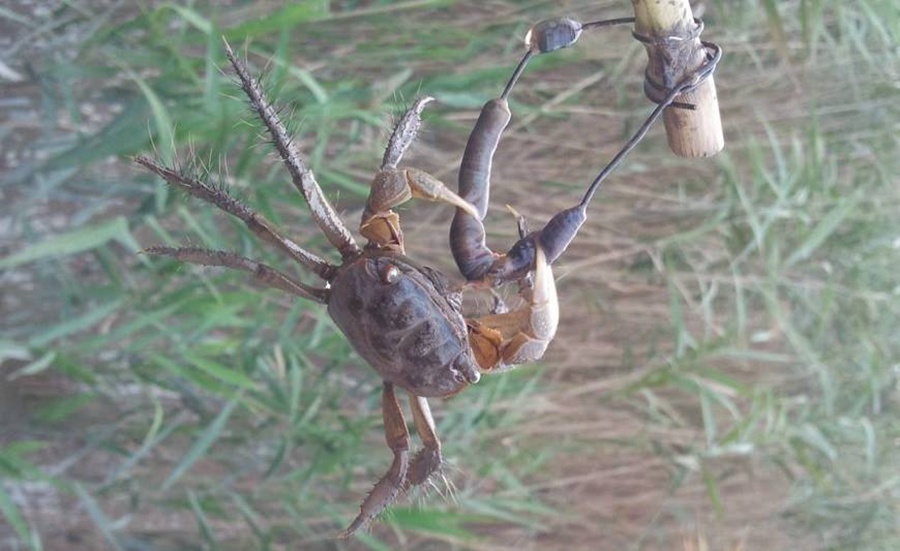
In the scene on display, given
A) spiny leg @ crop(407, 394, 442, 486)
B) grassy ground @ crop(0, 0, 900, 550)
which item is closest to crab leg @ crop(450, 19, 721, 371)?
spiny leg @ crop(407, 394, 442, 486)

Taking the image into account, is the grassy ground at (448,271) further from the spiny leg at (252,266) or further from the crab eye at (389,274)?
the crab eye at (389,274)

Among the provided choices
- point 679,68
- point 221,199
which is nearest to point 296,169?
point 221,199

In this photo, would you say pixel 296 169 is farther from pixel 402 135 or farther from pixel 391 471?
pixel 391 471

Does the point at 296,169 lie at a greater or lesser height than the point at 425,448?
greater

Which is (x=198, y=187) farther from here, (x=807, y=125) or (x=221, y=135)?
(x=807, y=125)

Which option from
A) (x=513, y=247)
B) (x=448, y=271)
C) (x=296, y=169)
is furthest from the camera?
(x=448, y=271)

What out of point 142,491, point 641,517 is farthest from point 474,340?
point 641,517
